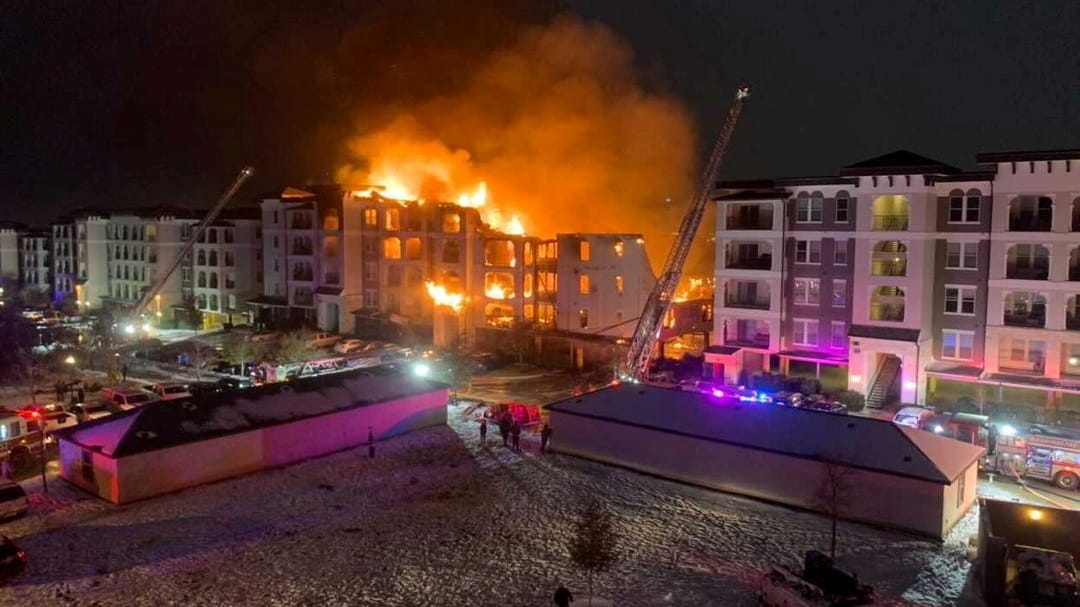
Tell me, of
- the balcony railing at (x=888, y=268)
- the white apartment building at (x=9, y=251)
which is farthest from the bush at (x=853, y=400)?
the white apartment building at (x=9, y=251)

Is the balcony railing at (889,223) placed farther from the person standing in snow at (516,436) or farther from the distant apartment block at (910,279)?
the person standing in snow at (516,436)

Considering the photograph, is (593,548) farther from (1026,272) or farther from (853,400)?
(1026,272)

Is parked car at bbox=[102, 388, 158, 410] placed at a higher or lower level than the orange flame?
lower

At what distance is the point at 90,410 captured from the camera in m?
35.2

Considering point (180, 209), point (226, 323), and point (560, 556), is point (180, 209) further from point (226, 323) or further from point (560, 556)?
point (560, 556)

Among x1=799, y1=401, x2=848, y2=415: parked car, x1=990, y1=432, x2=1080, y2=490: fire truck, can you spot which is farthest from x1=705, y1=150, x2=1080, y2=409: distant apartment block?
x1=990, y1=432, x2=1080, y2=490: fire truck

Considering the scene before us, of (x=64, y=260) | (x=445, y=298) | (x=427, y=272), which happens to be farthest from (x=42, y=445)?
(x=64, y=260)

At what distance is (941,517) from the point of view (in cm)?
2134

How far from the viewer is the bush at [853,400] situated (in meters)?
35.9

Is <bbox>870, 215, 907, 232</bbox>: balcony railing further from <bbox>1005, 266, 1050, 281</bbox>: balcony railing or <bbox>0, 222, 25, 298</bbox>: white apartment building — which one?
<bbox>0, 222, 25, 298</bbox>: white apartment building

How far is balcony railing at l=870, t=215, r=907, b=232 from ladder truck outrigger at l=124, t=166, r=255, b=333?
172 ft

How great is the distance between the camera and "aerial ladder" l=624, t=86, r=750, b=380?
142ft

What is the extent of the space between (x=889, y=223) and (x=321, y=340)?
35.9 meters

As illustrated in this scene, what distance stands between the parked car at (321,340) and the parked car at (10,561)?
110ft
